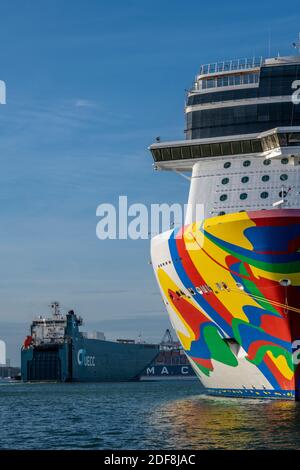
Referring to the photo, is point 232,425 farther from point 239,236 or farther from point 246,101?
point 246,101

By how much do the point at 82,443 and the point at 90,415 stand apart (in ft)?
39.2

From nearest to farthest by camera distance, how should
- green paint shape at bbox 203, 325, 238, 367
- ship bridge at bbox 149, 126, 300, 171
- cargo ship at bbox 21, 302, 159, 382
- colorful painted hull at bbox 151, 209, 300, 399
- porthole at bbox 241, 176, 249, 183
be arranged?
1. colorful painted hull at bbox 151, 209, 300, 399
2. green paint shape at bbox 203, 325, 238, 367
3. ship bridge at bbox 149, 126, 300, 171
4. porthole at bbox 241, 176, 249, 183
5. cargo ship at bbox 21, 302, 159, 382

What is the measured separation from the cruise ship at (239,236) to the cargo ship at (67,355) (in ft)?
241

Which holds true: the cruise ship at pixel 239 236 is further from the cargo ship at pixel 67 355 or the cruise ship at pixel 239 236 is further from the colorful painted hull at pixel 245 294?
the cargo ship at pixel 67 355

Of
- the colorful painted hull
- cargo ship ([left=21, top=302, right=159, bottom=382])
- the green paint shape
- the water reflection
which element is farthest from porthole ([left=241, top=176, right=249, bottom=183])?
cargo ship ([left=21, top=302, right=159, bottom=382])

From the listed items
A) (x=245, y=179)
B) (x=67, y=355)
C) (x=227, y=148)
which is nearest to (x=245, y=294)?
(x=245, y=179)

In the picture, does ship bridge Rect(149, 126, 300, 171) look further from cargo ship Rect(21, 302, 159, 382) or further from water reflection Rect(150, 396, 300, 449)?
cargo ship Rect(21, 302, 159, 382)

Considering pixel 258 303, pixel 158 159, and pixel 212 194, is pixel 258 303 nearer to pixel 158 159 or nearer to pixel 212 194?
pixel 212 194

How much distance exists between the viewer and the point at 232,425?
3088 centimetres

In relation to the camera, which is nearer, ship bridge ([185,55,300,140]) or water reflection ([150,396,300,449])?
water reflection ([150,396,300,449])

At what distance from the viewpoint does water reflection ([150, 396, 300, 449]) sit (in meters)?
26.7

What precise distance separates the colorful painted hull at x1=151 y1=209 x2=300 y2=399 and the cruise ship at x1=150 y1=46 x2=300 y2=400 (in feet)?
0.13

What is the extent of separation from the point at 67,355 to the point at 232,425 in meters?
88.2

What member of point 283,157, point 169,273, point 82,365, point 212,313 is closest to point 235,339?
point 212,313
